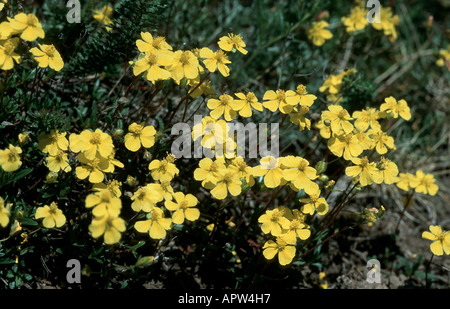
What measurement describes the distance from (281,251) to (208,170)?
0.63 m

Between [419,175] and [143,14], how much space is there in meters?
2.32

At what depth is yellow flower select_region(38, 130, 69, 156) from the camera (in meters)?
2.39

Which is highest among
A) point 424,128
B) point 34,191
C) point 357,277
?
point 424,128

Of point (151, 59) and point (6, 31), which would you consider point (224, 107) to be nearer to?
point (151, 59)

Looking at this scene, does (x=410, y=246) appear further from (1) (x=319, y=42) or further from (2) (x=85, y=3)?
(2) (x=85, y=3)

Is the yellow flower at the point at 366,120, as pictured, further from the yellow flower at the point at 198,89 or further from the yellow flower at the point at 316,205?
the yellow flower at the point at 198,89

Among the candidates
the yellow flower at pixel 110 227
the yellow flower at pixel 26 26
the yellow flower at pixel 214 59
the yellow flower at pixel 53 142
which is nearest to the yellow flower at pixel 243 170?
the yellow flower at pixel 214 59

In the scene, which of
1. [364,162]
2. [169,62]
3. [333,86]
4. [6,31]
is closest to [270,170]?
[364,162]

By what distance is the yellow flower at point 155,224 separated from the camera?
229 cm

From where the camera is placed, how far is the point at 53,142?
241 centimetres

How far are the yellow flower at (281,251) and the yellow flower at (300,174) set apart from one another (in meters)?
0.32
